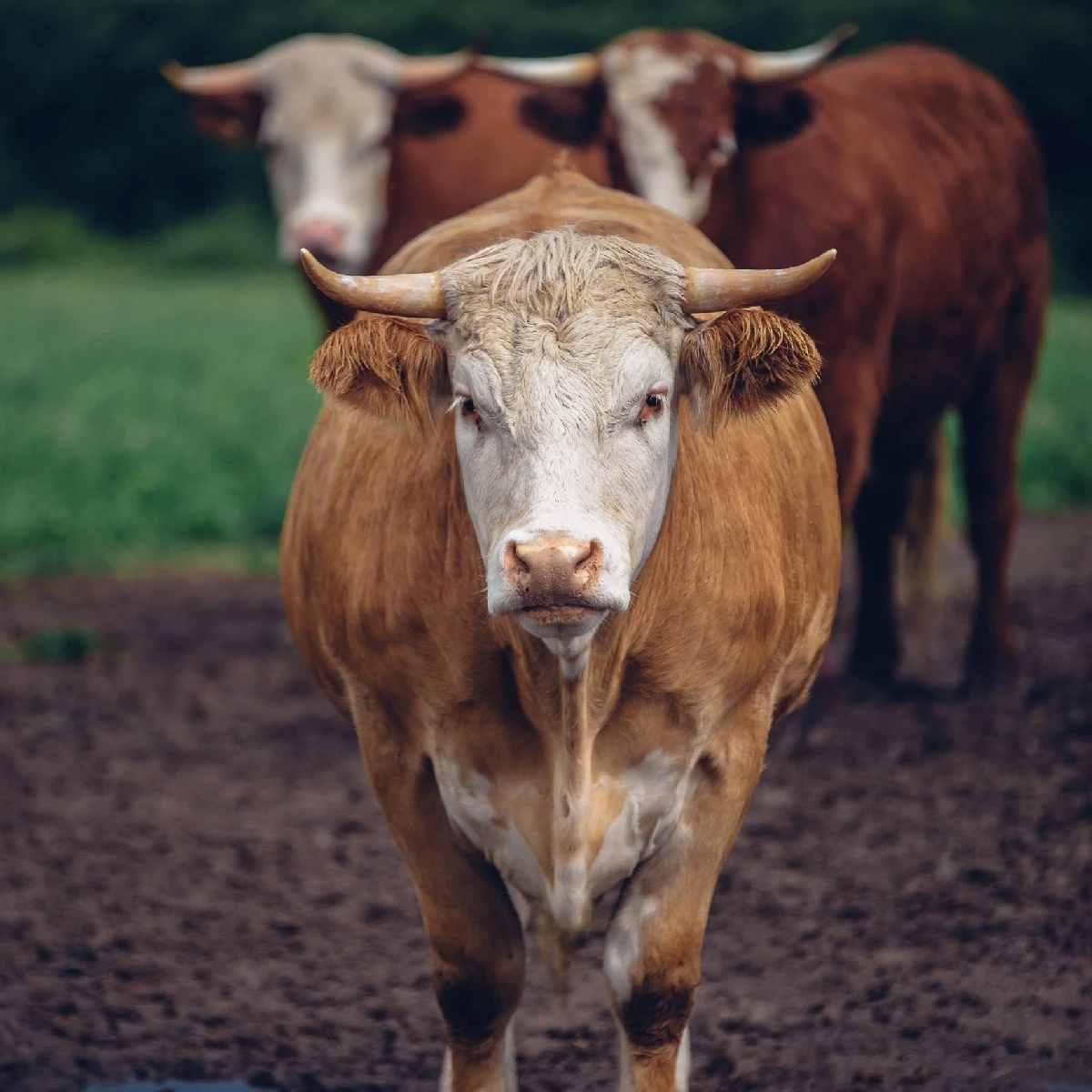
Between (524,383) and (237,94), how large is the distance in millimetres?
5066

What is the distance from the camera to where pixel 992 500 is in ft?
21.8

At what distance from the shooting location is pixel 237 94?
7316 mm

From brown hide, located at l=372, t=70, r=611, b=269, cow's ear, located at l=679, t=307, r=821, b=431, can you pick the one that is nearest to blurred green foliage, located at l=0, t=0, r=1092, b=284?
brown hide, located at l=372, t=70, r=611, b=269

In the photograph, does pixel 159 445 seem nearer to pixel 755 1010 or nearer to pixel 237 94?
pixel 237 94

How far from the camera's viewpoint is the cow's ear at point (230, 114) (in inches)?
288

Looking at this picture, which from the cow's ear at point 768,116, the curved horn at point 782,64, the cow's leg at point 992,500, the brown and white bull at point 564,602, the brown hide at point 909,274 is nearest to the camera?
the brown and white bull at point 564,602

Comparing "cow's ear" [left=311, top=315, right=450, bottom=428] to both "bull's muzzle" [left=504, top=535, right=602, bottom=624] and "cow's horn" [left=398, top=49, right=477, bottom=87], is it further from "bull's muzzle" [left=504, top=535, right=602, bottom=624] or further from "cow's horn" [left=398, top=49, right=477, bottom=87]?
"cow's horn" [left=398, top=49, right=477, bottom=87]

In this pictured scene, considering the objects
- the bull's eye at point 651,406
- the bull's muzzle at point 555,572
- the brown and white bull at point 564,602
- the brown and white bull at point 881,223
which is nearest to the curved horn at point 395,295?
the brown and white bull at point 564,602

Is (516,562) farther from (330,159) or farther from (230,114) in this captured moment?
(230,114)

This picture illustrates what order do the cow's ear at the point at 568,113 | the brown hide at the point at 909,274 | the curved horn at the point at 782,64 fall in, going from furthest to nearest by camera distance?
the cow's ear at the point at 568,113
the curved horn at the point at 782,64
the brown hide at the point at 909,274

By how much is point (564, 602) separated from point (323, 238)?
451 cm

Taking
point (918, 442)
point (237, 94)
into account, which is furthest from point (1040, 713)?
point (237, 94)

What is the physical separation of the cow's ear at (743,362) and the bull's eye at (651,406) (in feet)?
0.44

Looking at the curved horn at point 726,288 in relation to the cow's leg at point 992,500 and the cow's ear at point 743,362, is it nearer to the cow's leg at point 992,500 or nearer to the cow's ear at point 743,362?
the cow's ear at point 743,362
